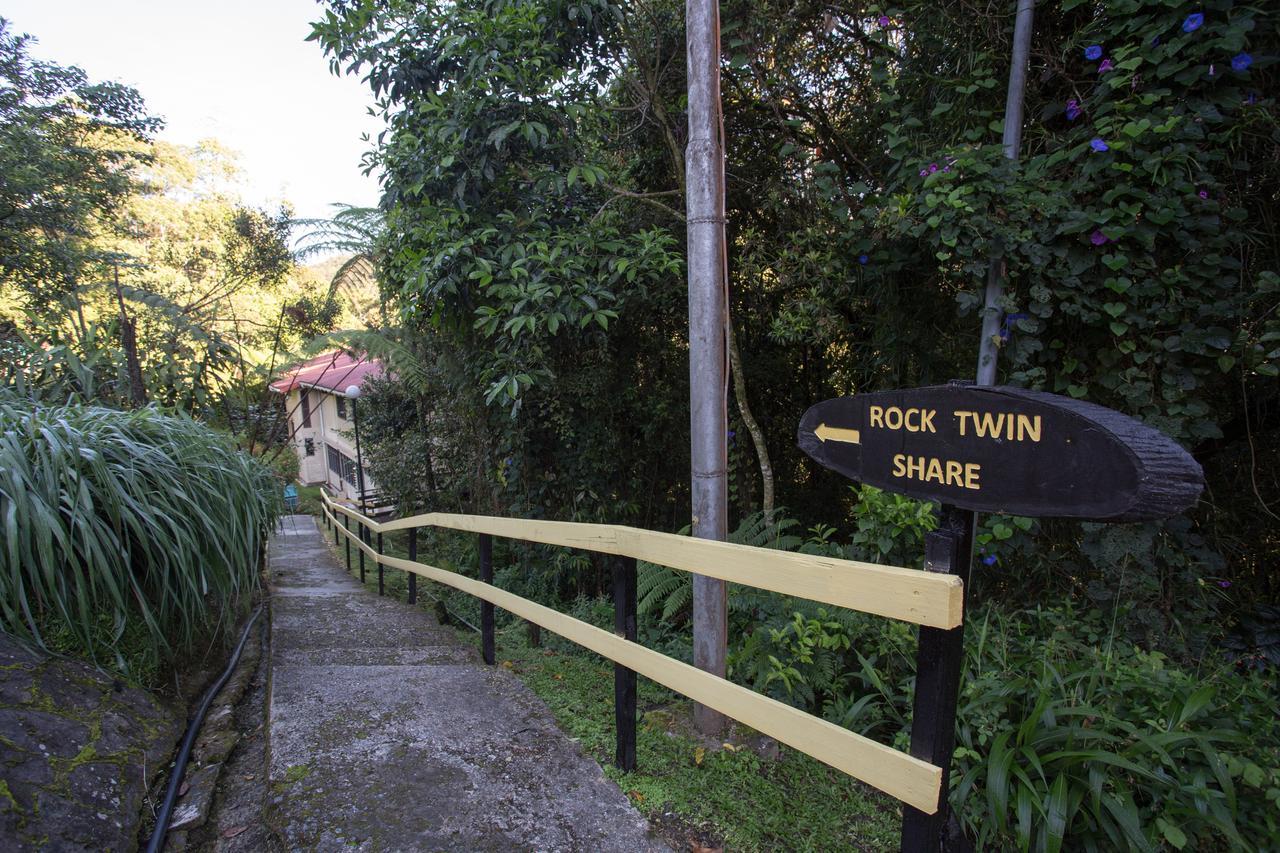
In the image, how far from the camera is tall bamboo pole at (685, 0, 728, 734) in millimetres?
2738

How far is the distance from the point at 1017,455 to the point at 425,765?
2.07m

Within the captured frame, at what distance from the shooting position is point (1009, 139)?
3.09 metres

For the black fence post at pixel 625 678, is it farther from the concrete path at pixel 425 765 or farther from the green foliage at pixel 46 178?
the green foliage at pixel 46 178

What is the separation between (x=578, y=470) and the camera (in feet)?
18.7

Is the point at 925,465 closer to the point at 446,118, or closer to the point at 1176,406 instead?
the point at 1176,406

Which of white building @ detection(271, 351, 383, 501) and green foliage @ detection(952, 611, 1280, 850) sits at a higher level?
white building @ detection(271, 351, 383, 501)

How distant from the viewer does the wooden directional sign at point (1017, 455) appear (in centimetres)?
119

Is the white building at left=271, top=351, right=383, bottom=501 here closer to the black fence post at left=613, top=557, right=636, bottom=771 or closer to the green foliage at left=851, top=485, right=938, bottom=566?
the green foliage at left=851, top=485, right=938, bottom=566

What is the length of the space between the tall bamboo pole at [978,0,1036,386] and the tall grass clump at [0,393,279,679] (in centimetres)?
356

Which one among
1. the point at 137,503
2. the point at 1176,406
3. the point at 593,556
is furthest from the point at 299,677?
the point at 1176,406

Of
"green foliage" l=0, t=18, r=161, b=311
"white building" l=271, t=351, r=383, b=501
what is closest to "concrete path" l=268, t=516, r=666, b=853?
"green foliage" l=0, t=18, r=161, b=311

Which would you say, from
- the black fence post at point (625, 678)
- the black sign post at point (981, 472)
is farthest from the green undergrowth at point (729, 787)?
the black sign post at point (981, 472)

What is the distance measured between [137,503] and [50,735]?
868 millimetres

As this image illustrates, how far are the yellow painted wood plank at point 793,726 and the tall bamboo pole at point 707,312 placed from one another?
2.15ft
